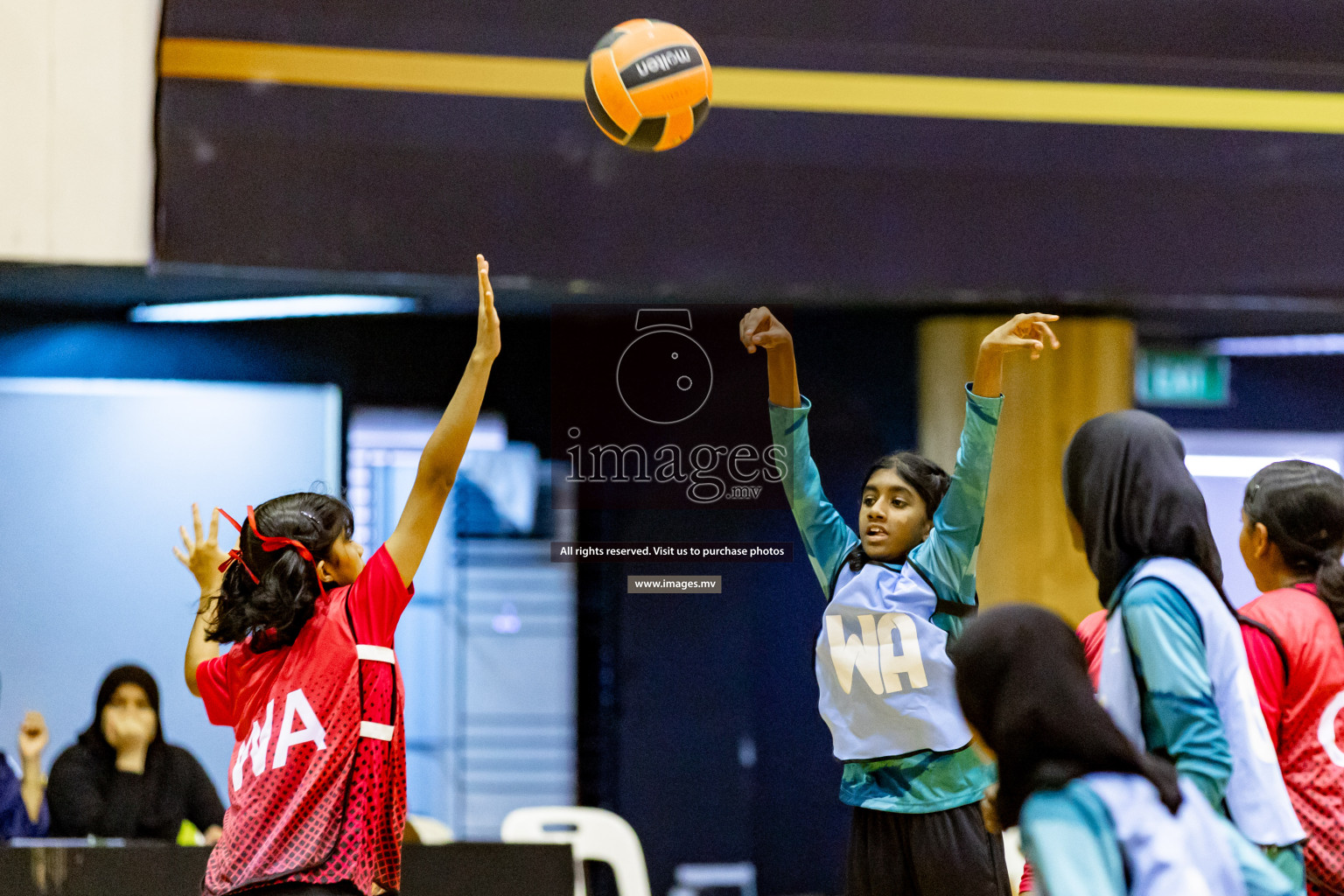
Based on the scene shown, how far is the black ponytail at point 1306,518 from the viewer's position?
3387mm

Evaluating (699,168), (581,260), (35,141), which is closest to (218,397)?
(35,141)

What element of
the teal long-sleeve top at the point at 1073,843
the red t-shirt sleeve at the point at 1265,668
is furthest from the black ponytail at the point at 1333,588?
the teal long-sleeve top at the point at 1073,843

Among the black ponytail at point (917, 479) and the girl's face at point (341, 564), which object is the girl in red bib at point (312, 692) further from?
the black ponytail at point (917, 479)

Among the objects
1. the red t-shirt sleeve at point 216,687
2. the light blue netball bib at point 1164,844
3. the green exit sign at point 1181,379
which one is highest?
the green exit sign at point 1181,379

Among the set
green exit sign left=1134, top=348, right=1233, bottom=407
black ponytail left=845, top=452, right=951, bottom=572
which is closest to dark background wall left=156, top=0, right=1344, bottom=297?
green exit sign left=1134, top=348, right=1233, bottom=407

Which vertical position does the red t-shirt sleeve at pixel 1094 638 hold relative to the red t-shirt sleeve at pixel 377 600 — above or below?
below

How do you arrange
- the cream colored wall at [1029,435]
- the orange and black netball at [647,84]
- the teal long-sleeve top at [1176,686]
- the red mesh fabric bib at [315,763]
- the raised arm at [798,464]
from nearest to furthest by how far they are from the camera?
the teal long-sleeve top at [1176,686] → the red mesh fabric bib at [315,763] → the raised arm at [798,464] → the orange and black netball at [647,84] → the cream colored wall at [1029,435]

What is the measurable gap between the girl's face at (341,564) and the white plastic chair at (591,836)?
2.58 metres

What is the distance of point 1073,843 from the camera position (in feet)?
6.47

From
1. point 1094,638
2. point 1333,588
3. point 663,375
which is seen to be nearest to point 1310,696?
point 1333,588

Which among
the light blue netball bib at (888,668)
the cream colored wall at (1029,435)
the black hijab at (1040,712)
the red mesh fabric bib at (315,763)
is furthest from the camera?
the cream colored wall at (1029,435)

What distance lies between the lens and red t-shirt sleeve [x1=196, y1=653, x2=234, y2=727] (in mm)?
3213

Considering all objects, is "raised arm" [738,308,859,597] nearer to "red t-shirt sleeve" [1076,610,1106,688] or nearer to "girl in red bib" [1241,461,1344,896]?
"red t-shirt sleeve" [1076,610,1106,688]

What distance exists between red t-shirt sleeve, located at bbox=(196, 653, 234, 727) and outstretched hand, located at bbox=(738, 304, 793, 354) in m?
2.51
